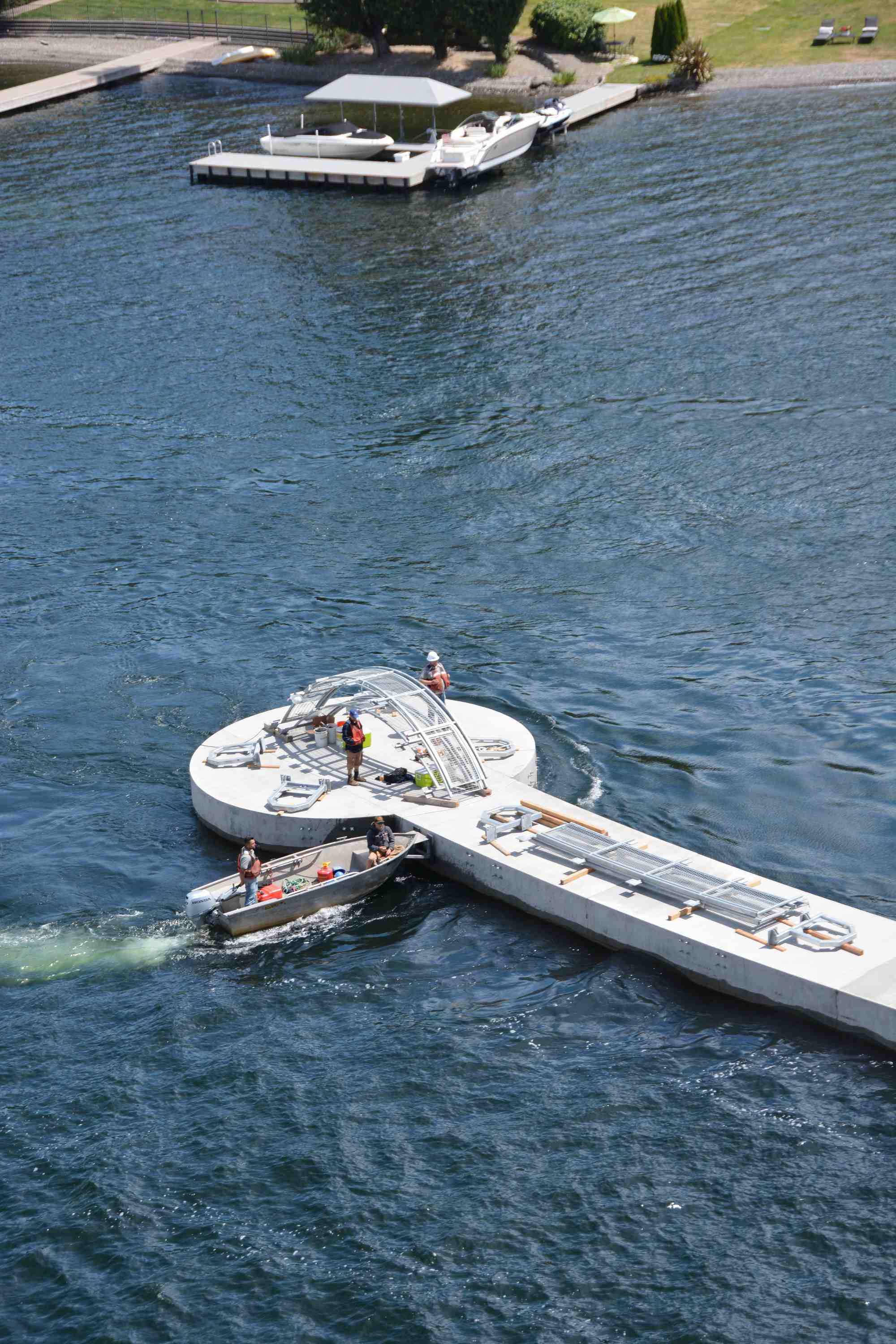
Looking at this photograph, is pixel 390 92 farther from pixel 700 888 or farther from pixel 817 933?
pixel 817 933

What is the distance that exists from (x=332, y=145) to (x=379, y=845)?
87.6m

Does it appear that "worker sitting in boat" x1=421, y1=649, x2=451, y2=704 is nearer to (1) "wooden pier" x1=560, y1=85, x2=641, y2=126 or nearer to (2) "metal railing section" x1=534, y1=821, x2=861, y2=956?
(2) "metal railing section" x1=534, y1=821, x2=861, y2=956

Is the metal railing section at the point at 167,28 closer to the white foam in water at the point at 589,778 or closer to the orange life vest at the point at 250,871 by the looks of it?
the white foam in water at the point at 589,778

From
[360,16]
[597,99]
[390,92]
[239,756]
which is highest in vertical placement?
[360,16]

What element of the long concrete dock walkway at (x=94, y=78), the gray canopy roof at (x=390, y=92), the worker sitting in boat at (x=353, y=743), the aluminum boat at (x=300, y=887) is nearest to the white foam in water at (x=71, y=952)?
the aluminum boat at (x=300, y=887)

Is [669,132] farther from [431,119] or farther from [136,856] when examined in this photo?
[136,856]

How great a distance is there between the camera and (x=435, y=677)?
45.8 meters

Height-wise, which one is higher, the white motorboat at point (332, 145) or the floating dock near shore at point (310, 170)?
the white motorboat at point (332, 145)

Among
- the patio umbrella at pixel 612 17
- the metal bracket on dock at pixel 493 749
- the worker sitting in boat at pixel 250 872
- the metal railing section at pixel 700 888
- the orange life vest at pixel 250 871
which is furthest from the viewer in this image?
the patio umbrella at pixel 612 17

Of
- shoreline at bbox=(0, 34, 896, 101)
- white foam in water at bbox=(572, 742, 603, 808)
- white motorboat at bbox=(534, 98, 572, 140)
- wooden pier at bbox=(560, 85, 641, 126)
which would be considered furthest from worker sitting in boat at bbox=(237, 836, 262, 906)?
shoreline at bbox=(0, 34, 896, 101)

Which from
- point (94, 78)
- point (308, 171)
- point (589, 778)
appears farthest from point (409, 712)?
point (94, 78)

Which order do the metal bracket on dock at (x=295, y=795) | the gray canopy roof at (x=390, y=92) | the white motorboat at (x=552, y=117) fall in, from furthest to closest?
the gray canopy roof at (x=390, y=92) < the white motorboat at (x=552, y=117) < the metal bracket on dock at (x=295, y=795)

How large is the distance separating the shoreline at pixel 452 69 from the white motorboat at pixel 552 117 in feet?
32.0

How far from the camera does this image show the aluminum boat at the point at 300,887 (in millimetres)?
39031
